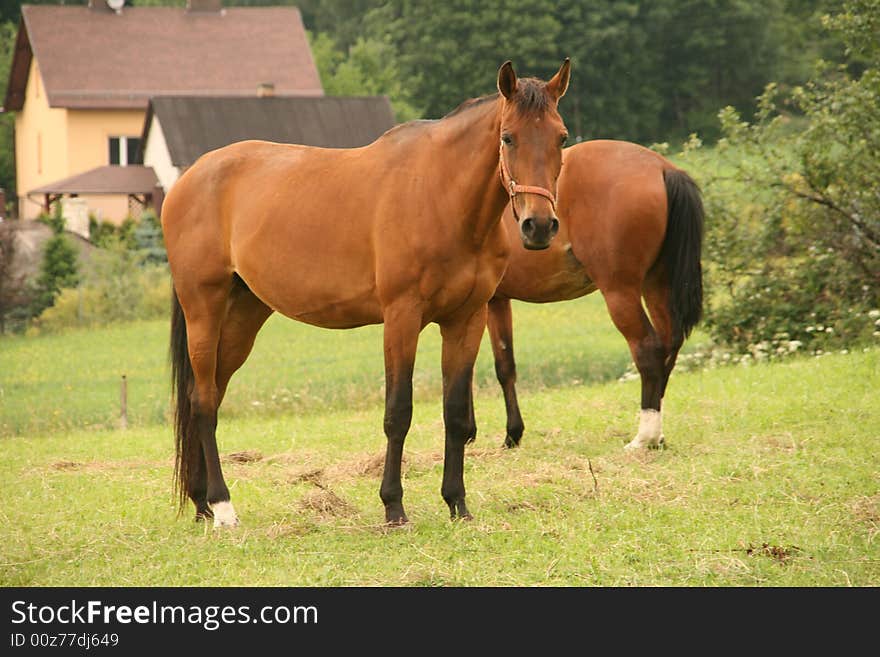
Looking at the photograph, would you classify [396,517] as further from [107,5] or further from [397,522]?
[107,5]

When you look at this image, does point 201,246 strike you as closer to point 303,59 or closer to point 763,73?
point 303,59

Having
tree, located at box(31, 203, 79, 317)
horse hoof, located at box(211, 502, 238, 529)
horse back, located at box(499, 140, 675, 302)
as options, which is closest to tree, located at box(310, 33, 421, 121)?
tree, located at box(31, 203, 79, 317)

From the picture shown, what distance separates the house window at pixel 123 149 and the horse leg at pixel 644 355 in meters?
34.3

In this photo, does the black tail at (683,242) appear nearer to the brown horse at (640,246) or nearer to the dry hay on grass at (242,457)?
the brown horse at (640,246)

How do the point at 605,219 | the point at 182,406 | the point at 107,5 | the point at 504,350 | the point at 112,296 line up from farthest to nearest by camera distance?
the point at 107,5
the point at 112,296
the point at 504,350
the point at 605,219
the point at 182,406

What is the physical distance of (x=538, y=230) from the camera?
16.4ft

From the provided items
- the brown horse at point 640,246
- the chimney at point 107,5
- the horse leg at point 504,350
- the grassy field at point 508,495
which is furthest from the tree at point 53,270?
the chimney at point 107,5

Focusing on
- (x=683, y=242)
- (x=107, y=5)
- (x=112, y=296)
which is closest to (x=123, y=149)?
(x=107, y=5)

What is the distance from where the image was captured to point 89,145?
3922cm

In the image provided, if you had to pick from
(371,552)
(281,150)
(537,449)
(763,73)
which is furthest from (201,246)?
(763,73)

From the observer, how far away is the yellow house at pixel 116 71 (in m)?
39.0

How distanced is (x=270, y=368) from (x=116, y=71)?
90.7 ft

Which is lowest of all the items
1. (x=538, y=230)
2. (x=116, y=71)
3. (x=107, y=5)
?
(x=116, y=71)

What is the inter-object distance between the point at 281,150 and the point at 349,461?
2414mm
